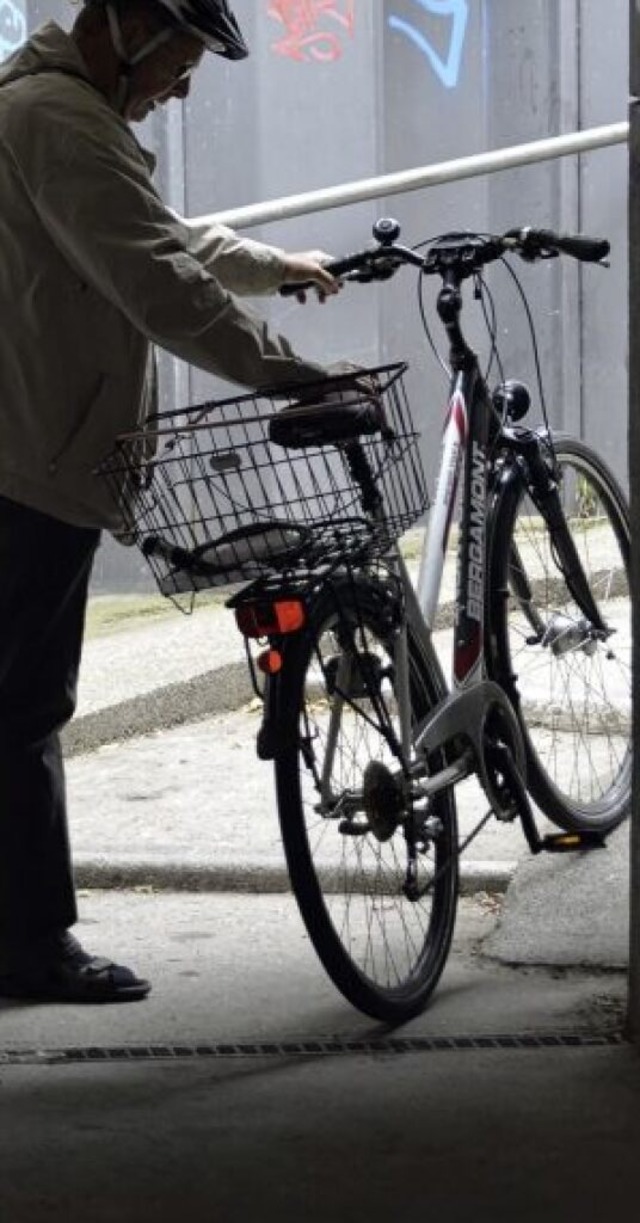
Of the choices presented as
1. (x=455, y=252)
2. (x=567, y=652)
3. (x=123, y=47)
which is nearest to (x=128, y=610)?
(x=567, y=652)

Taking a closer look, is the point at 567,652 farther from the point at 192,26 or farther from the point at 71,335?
the point at 192,26

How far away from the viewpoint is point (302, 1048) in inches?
169

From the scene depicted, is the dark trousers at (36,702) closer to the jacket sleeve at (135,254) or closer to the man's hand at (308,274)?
the jacket sleeve at (135,254)

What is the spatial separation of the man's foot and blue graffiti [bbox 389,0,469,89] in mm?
5394

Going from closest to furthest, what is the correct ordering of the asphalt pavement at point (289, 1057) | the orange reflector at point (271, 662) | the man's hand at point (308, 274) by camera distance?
the asphalt pavement at point (289, 1057) < the orange reflector at point (271, 662) < the man's hand at point (308, 274)

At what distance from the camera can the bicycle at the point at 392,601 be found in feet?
13.1

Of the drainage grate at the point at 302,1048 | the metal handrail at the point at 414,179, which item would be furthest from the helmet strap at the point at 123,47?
the metal handrail at the point at 414,179

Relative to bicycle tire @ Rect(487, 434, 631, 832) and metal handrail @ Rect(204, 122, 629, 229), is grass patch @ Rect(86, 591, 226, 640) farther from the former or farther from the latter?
bicycle tire @ Rect(487, 434, 631, 832)

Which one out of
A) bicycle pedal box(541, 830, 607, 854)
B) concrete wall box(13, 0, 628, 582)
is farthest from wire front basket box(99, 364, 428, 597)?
concrete wall box(13, 0, 628, 582)

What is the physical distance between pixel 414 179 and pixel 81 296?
386 cm

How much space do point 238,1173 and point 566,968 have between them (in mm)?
1283

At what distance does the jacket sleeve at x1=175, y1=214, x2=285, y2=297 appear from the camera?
14.9 ft

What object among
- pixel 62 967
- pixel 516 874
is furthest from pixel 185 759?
pixel 62 967

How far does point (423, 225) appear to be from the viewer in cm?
931
